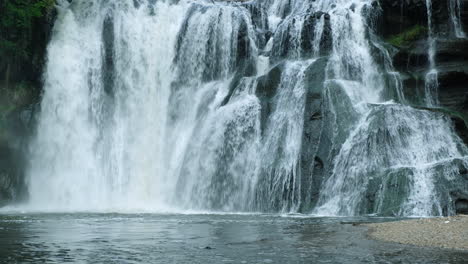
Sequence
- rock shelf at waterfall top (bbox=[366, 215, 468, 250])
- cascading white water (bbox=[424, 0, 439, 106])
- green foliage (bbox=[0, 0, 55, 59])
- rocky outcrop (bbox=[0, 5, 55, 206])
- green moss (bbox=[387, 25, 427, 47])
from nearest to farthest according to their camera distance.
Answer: rock shelf at waterfall top (bbox=[366, 215, 468, 250])
cascading white water (bbox=[424, 0, 439, 106])
rocky outcrop (bbox=[0, 5, 55, 206])
green moss (bbox=[387, 25, 427, 47])
green foliage (bbox=[0, 0, 55, 59])

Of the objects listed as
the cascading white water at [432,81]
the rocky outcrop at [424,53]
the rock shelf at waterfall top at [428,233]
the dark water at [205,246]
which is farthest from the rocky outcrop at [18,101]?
the rock shelf at waterfall top at [428,233]

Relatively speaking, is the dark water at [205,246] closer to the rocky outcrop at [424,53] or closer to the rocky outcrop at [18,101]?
the rocky outcrop at [424,53]

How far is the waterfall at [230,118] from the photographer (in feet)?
82.2

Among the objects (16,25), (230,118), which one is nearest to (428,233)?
(230,118)

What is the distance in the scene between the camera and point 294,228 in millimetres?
16266

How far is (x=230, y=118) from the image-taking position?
29562 millimetres

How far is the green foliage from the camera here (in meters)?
34.1

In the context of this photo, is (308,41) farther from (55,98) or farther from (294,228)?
(294,228)

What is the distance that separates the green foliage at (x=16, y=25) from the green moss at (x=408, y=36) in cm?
2286

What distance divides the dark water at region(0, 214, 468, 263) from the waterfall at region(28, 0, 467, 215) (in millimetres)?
8710

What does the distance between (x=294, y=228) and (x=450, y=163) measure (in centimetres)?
991

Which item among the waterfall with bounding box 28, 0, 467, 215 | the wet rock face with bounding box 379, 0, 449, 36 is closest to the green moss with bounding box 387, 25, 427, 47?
the wet rock face with bounding box 379, 0, 449, 36

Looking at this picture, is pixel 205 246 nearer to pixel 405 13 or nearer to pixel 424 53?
pixel 424 53

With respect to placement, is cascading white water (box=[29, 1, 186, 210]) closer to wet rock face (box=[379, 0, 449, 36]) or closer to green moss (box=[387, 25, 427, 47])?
wet rock face (box=[379, 0, 449, 36])
